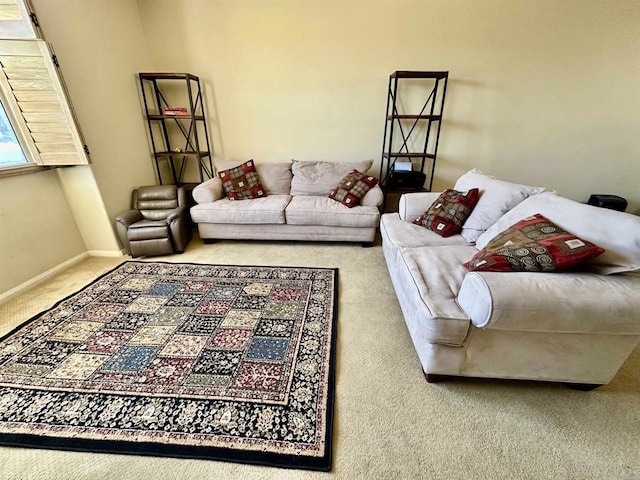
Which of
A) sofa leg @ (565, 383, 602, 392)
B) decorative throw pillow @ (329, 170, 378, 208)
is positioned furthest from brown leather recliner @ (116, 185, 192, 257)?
sofa leg @ (565, 383, 602, 392)

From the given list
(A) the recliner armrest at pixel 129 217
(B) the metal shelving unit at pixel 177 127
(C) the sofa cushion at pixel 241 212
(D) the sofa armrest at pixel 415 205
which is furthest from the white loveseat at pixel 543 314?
(B) the metal shelving unit at pixel 177 127

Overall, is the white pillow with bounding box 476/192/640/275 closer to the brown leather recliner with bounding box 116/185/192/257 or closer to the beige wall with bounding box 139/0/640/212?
the beige wall with bounding box 139/0/640/212

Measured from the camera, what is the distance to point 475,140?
3.47 meters

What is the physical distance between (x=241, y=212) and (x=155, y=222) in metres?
0.90

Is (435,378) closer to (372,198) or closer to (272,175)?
(372,198)

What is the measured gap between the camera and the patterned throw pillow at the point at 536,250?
4.13 ft

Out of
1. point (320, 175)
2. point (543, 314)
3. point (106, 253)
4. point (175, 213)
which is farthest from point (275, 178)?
point (543, 314)

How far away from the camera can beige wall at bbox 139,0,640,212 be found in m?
3.03

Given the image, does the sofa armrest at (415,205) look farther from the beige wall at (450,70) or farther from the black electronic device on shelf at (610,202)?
the black electronic device on shelf at (610,202)

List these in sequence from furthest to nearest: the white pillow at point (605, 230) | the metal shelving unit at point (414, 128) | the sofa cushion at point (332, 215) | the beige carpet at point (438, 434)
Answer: the metal shelving unit at point (414, 128), the sofa cushion at point (332, 215), the white pillow at point (605, 230), the beige carpet at point (438, 434)

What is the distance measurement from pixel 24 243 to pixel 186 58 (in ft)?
8.83

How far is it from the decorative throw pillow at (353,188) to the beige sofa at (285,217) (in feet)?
0.19

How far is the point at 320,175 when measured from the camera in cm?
336

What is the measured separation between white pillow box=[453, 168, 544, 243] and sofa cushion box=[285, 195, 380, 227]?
0.97 metres
